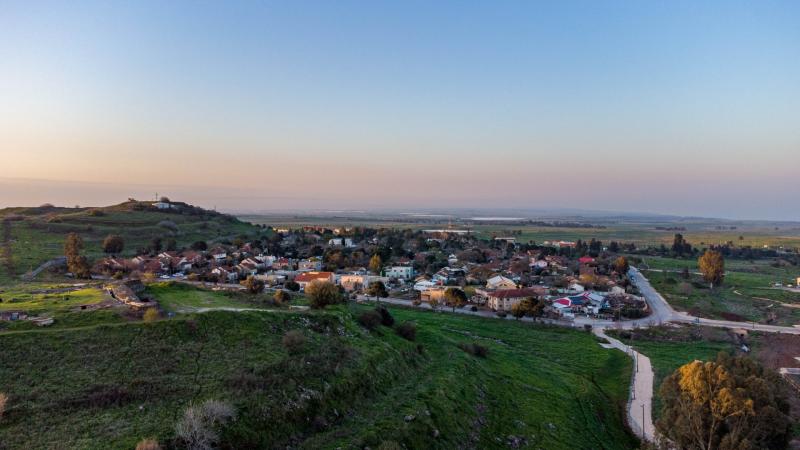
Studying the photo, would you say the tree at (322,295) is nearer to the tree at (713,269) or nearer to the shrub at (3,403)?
the shrub at (3,403)

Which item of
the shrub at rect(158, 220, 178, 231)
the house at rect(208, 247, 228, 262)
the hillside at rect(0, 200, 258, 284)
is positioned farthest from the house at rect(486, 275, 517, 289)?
the shrub at rect(158, 220, 178, 231)

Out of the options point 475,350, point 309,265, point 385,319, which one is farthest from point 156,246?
point 475,350

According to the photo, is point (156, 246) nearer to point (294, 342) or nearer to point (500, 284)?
point (500, 284)

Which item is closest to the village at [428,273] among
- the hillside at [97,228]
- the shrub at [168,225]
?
the hillside at [97,228]

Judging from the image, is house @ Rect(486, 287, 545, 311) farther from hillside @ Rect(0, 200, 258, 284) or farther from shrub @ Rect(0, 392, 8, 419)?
hillside @ Rect(0, 200, 258, 284)

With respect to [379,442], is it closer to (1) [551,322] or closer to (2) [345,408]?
(2) [345,408]

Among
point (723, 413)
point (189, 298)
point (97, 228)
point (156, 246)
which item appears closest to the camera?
point (723, 413)

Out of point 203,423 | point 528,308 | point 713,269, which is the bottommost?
point 528,308

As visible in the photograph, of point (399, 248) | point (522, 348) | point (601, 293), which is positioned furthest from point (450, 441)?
point (399, 248)
